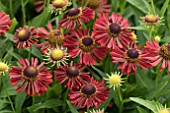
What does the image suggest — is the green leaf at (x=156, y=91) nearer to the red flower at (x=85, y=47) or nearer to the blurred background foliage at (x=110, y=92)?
the blurred background foliage at (x=110, y=92)

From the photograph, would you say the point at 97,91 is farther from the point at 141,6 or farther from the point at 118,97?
the point at 141,6

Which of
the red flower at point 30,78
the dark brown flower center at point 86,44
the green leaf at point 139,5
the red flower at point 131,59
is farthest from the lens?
the green leaf at point 139,5

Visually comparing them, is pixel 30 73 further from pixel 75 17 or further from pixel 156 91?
pixel 156 91

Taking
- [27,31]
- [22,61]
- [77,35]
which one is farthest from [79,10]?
[22,61]

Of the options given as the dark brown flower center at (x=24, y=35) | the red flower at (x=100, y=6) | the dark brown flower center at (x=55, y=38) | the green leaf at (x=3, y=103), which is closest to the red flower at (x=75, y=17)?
the dark brown flower center at (x=55, y=38)

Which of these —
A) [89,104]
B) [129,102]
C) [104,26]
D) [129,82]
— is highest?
[104,26]

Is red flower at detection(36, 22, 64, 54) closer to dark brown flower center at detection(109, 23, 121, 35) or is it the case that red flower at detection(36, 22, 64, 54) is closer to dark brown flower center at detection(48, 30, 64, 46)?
dark brown flower center at detection(48, 30, 64, 46)
